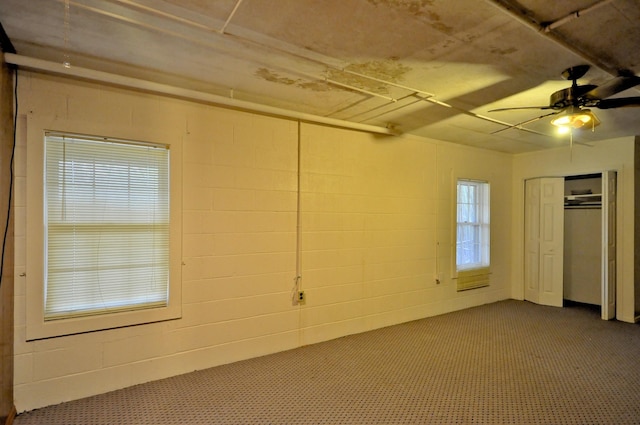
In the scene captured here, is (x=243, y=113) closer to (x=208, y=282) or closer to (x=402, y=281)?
(x=208, y=282)

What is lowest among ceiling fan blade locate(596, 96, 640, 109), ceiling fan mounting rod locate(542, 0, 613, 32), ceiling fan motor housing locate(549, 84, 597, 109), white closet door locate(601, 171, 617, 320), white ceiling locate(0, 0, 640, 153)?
white closet door locate(601, 171, 617, 320)

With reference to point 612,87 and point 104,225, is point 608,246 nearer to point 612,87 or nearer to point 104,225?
point 612,87

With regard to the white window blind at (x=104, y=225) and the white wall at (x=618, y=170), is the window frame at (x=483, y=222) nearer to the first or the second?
the white wall at (x=618, y=170)

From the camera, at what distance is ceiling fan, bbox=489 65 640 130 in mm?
2418

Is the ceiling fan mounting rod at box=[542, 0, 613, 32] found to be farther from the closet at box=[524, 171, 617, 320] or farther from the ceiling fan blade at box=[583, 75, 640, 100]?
the closet at box=[524, 171, 617, 320]

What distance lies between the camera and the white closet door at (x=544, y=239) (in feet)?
17.9

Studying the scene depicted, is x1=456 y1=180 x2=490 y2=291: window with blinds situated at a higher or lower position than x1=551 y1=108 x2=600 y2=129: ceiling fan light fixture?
lower

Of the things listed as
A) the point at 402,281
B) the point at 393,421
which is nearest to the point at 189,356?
the point at 393,421

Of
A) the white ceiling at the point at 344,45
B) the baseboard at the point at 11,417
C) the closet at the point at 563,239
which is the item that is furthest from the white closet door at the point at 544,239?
the baseboard at the point at 11,417

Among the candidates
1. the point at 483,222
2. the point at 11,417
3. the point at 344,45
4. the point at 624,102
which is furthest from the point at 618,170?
the point at 11,417

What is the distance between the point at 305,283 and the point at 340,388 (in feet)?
4.05

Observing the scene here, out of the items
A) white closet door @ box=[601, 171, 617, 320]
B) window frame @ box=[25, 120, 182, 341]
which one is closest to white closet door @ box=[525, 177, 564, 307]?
white closet door @ box=[601, 171, 617, 320]

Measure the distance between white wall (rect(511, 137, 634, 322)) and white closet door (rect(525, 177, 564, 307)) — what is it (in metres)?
0.21

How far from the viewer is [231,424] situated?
2346mm
